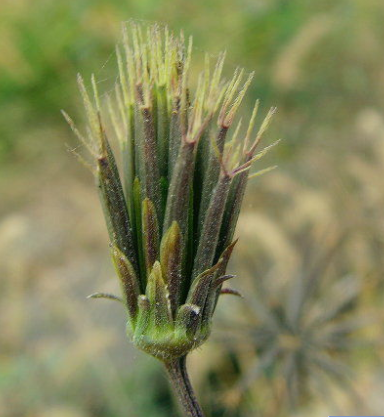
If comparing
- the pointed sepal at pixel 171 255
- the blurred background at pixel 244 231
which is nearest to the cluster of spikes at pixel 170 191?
the pointed sepal at pixel 171 255

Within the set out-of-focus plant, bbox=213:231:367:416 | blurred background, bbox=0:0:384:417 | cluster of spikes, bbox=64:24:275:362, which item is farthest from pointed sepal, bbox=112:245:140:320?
out-of-focus plant, bbox=213:231:367:416

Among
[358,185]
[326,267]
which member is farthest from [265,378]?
[358,185]

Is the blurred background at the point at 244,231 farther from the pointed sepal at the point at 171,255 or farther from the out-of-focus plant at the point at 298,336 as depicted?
the pointed sepal at the point at 171,255

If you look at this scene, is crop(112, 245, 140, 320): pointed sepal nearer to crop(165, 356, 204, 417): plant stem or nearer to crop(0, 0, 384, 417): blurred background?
crop(165, 356, 204, 417): plant stem

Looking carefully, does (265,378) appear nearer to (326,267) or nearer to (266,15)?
(326,267)

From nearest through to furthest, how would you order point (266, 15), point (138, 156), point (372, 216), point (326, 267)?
point (138, 156), point (326, 267), point (372, 216), point (266, 15)

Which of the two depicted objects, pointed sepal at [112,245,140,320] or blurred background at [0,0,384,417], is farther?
→ blurred background at [0,0,384,417]

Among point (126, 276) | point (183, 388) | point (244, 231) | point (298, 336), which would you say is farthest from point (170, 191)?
point (244, 231)
